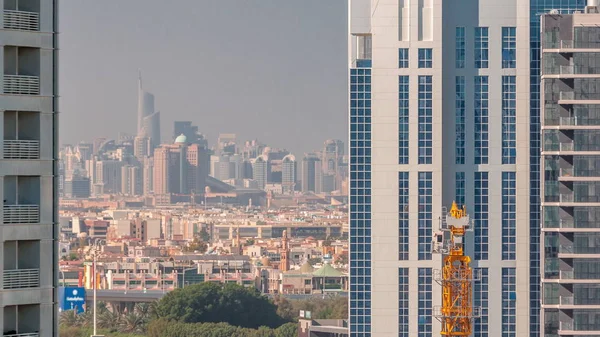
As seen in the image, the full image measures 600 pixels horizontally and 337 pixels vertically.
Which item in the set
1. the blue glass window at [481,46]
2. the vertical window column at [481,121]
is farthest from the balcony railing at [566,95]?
the vertical window column at [481,121]

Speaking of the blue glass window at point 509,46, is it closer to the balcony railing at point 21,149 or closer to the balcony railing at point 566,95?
the balcony railing at point 566,95

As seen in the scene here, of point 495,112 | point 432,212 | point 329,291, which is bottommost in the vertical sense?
point 329,291

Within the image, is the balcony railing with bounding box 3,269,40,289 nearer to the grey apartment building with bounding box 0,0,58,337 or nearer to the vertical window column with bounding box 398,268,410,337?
the grey apartment building with bounding box 0,0,58,337

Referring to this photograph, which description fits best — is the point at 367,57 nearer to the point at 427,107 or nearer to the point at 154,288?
the point at 427,107

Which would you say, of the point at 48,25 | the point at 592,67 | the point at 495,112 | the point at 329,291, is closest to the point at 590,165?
the point at 592,67

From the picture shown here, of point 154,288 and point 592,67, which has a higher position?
point 592,67

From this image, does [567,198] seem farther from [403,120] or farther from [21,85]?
[21,85]
